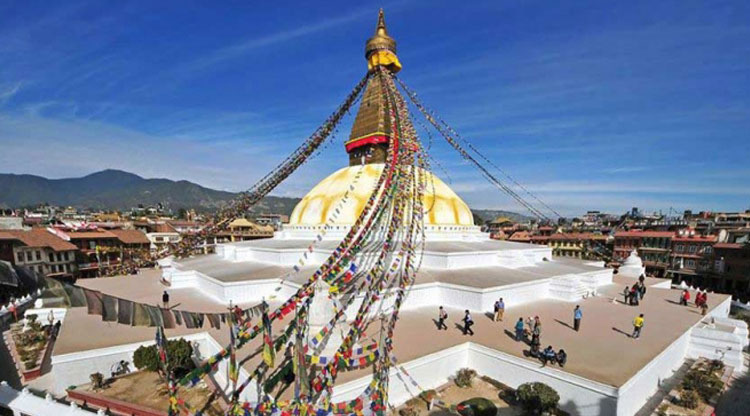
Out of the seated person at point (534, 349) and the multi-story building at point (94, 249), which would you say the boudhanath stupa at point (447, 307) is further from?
the multi-story building at point (94, 249)

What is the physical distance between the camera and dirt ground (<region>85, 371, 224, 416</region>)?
696 centimetres

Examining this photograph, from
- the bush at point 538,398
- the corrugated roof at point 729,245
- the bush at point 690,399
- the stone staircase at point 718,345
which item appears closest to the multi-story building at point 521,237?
the corrugated roof at point 729,245

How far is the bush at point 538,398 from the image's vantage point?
6.39 m

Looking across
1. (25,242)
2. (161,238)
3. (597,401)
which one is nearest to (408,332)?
(597,401)

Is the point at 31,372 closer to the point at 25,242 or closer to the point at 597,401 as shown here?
the point at 597,401

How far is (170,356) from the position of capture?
7.68 m

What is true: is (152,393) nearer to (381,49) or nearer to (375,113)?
(375,113)

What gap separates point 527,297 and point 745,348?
22.0 feet

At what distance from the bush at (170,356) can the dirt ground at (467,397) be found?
4.96 meters

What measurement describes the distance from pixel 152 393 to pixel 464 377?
677 centimetres

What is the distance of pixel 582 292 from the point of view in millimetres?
12891

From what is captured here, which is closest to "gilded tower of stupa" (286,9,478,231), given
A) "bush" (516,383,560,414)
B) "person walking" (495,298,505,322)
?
"person walking" (495,298,505,322)

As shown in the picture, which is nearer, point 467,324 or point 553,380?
point 553,380

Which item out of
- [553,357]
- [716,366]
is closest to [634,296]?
[716,366]
